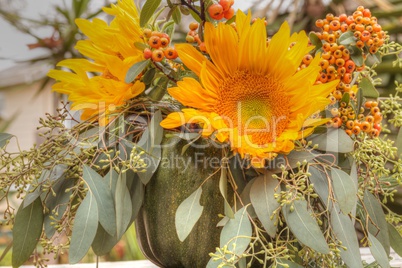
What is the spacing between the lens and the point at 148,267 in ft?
2.78

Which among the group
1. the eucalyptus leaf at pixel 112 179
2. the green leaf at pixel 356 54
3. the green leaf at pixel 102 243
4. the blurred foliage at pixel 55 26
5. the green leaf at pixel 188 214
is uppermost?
the blurred foliage at pixel 55 26

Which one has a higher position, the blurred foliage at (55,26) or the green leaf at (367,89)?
the blurred foliage at (55,26)

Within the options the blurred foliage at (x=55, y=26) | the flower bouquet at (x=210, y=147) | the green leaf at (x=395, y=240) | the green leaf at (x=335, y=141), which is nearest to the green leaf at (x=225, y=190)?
the flower bouquet at (x=210, y=147)

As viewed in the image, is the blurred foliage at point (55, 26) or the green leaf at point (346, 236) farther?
the blurred foliage at point (55, 26)

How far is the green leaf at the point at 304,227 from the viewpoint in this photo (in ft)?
1.47

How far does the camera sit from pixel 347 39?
528 mm

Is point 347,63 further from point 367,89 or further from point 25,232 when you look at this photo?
point 25,232

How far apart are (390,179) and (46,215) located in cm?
42

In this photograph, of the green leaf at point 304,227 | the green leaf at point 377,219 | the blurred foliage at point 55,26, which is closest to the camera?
the green leaf at point 304,227

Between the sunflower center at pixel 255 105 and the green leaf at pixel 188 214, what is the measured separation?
0.08 meters

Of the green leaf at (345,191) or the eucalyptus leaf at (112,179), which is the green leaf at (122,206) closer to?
the eucalyptus leaf at (112,179)

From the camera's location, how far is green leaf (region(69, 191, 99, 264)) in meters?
0.46

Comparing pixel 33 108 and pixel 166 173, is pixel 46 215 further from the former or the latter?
pixel 33 108

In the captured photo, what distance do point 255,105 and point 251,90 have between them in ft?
0.05
